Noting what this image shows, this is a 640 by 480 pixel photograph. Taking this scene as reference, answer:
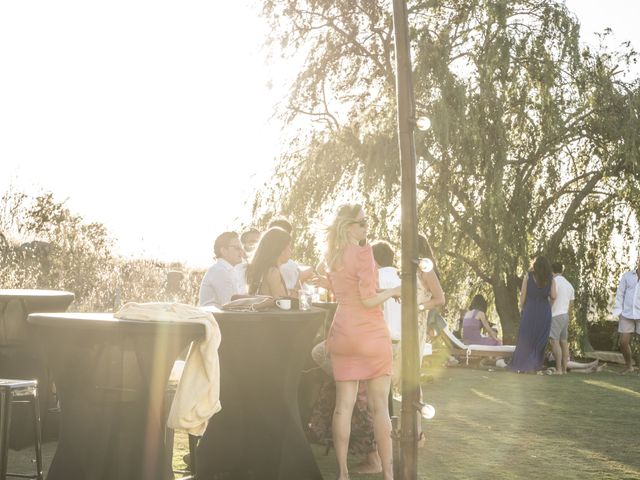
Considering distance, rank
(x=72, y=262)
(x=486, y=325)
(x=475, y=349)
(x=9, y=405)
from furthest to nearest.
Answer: (x=486, y=325) → (x=72, y=262) → (x=475, y=349) → (x=9, y=405)

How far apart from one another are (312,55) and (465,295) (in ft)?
19.2

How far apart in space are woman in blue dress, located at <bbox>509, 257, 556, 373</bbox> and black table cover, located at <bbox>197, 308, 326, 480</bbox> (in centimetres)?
938

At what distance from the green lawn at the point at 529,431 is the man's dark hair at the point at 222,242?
1.90 m

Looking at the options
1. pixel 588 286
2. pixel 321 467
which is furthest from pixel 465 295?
pixel 321 467

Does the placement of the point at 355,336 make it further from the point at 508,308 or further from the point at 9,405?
the point at 508,308

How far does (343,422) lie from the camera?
614cm

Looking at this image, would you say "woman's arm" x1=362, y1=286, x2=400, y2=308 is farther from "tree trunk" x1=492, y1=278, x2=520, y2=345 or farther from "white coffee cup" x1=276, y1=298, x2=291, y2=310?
"tree trunk" x1=492, y1=278, x2=520, y2=345

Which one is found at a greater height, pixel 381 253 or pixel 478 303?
pixel 381 253

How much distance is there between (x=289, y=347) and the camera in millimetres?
6047

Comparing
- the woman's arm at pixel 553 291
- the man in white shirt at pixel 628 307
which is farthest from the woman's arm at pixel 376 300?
the man in white shirt at pixel 628 307

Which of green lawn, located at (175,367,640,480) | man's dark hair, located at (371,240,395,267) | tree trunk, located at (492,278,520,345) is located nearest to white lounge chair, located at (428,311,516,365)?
tree trunk, located at (492,278,520,345)

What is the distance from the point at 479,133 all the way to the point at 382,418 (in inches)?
451

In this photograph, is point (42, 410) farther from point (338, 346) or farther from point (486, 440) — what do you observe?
point (486, 440)

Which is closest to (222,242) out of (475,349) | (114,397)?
(114,397)
